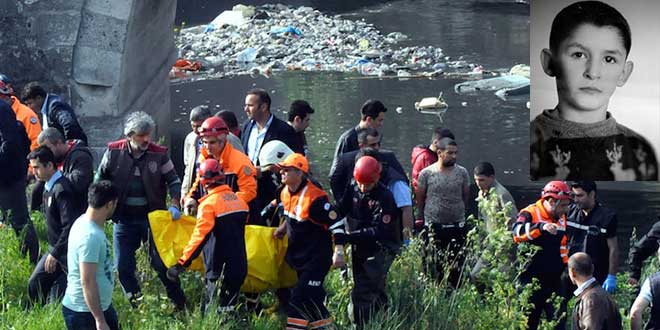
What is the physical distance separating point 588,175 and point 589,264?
7731 mm

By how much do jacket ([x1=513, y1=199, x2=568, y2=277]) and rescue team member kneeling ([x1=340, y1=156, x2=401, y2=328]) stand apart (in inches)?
36.8

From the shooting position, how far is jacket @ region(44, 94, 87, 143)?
10375mm

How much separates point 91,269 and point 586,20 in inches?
378

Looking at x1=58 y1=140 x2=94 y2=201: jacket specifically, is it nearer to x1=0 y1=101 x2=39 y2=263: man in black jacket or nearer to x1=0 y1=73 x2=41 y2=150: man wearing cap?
x1=0 y1=101 x2=39 y2=263: man in black jacket

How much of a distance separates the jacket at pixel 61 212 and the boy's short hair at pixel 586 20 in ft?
27.9

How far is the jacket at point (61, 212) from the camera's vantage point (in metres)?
8.83

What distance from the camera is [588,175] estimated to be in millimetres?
15922

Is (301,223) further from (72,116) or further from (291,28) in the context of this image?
(291,28)

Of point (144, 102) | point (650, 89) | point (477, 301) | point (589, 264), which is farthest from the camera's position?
point (650, 89)

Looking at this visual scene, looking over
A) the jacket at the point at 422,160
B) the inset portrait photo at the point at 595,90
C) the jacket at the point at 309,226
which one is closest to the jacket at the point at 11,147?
the jacket at the point at 309,226

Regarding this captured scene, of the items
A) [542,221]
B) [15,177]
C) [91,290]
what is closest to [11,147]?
[15,177]

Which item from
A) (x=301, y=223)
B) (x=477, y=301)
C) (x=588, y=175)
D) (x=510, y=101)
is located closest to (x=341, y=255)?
(x=301, y=223)

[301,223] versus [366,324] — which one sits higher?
[301,223]

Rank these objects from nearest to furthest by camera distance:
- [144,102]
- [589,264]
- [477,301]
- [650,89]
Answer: [589,264]
[477,301]
[144,102]
[650,89]
